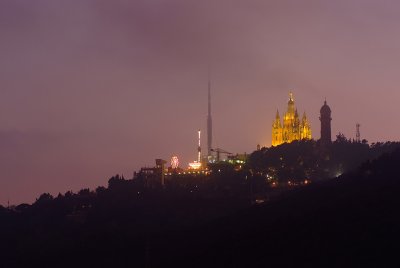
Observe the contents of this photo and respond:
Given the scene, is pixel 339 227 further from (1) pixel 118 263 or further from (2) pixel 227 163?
(2) pixel 227 163

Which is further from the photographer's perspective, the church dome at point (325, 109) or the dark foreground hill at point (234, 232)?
the church dome at point (325, 109)

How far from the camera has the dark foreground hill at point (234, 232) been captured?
9881cm

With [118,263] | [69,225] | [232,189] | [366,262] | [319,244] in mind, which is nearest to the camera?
[366,262]

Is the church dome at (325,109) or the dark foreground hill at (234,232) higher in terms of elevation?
the church dome at (325,109)

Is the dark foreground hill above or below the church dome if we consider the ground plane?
below

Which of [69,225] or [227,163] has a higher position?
[227,163]

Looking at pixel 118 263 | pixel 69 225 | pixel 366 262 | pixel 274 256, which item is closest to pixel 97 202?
pixel 69 225

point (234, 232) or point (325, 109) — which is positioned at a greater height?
point (325, 109)

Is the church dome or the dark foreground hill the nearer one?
the dark foreground hill

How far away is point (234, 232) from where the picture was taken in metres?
125

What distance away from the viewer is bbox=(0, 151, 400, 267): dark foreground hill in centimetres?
9881

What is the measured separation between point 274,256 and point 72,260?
60089 mm

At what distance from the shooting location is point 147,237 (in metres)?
148

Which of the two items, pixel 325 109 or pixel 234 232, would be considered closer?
pixel 234 232
